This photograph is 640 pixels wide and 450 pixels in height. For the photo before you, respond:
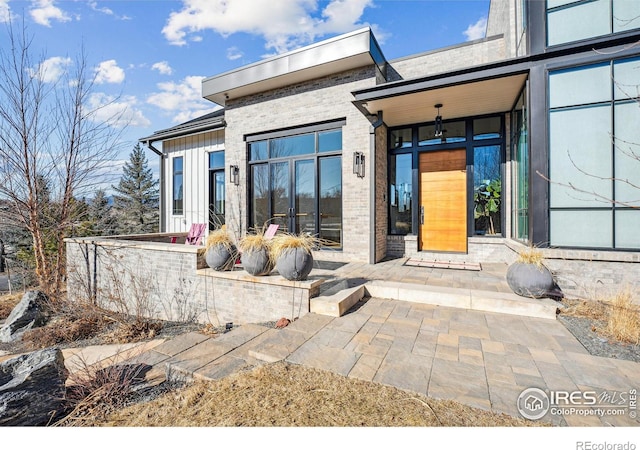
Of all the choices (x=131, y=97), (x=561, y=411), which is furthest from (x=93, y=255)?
(x=561, y=411)

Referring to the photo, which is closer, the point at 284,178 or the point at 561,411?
the point at 561,411

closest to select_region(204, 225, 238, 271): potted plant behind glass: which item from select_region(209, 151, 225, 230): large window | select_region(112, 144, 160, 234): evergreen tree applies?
select_region(209, 151, 225, 230): large window

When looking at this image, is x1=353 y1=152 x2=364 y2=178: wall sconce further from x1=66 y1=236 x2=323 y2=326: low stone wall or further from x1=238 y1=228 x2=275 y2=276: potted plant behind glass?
x1=238 y1=228 x2=275 y2=276: potted plant behind glass

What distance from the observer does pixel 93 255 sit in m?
5.79

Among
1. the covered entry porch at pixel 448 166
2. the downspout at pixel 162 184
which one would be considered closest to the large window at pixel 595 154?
the covered entry porch at pixel 448 166

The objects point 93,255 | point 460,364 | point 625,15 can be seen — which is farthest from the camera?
point 93,255

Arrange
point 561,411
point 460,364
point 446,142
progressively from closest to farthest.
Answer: point 561,411 < point 460,364 < point 446,142

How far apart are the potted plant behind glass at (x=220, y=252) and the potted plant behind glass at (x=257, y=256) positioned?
435 mm

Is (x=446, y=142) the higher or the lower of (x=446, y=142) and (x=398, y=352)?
the higher

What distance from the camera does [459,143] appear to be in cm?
629

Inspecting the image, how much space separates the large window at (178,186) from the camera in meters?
9.72

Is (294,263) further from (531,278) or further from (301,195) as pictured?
(301,195)

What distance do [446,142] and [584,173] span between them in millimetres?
2885

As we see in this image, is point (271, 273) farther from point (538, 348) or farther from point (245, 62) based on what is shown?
point (245, 62)
